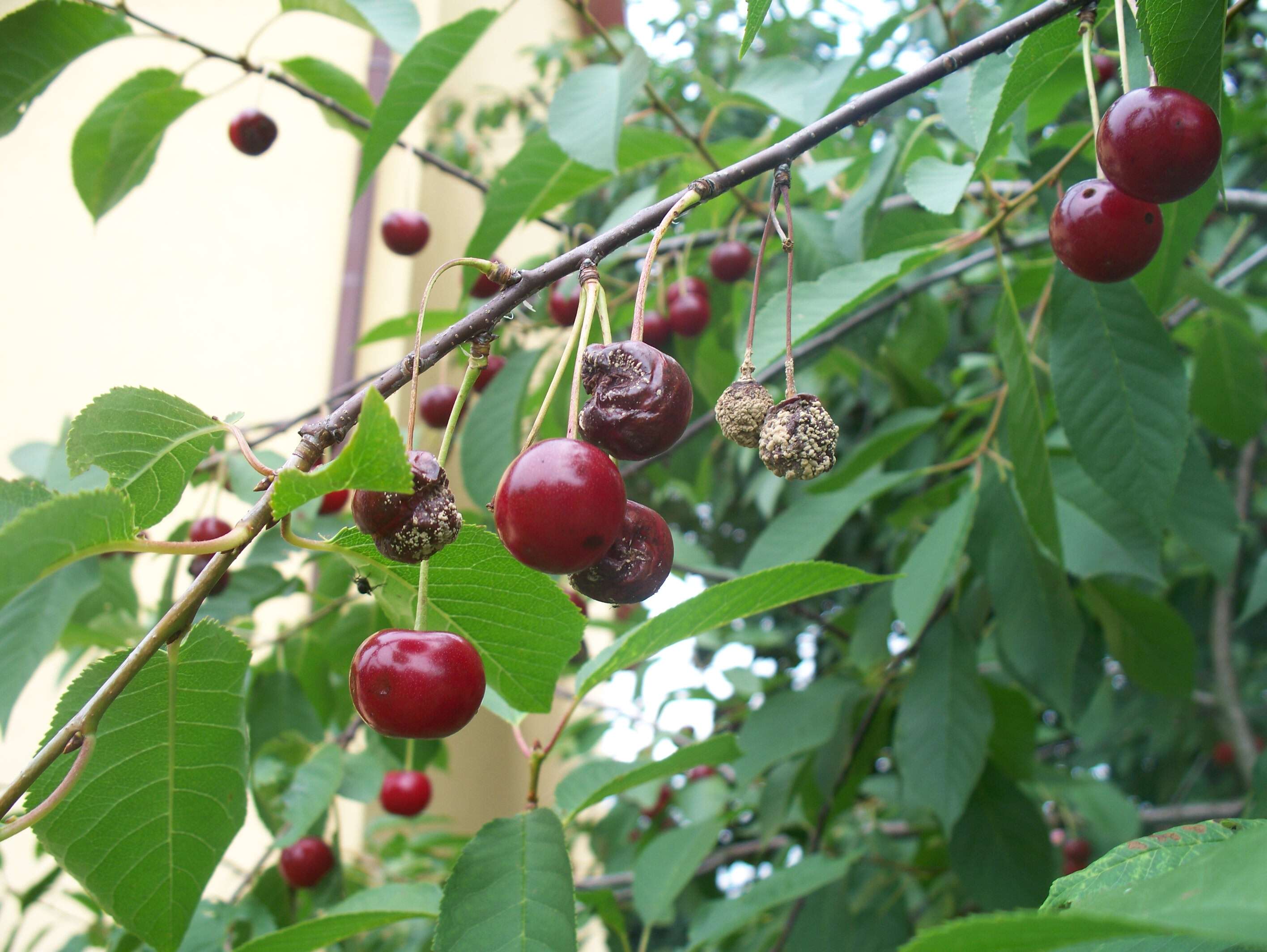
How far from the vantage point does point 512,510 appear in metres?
0.67

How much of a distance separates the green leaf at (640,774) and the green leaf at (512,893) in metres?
0.20

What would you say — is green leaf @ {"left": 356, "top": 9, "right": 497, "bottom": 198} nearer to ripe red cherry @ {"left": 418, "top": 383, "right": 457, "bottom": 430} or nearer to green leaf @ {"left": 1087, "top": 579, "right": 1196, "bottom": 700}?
ripe red cherry @ {"left": 418, "top": 383, "right": 457, "bottom": 430}

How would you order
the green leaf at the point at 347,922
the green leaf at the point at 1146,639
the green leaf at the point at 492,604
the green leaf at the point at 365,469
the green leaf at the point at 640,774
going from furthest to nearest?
the green leaf at the point at 1146,639
the green leaf at the point at 640,774
the green leaf at the point at 347,922
the green leaf at the point at 492,604
the green leaf at the point at 365,469

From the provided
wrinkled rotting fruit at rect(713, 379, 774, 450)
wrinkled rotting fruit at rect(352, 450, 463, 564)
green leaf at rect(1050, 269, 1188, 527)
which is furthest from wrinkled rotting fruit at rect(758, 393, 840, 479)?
green leaf at rect(1050, 269, 1188, 527)

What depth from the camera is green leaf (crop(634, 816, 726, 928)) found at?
1738mm

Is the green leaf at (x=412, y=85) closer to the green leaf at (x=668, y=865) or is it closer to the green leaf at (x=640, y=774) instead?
the green leaf at (x=640, y=774)

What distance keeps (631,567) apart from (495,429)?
1274mm

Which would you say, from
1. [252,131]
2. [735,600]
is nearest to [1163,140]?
[735,600]

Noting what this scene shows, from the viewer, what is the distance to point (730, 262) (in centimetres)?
194

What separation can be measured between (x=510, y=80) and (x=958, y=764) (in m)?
5.63

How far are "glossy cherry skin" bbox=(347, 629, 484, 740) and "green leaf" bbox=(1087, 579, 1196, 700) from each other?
1.59m

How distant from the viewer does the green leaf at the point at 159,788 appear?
0.83 meters

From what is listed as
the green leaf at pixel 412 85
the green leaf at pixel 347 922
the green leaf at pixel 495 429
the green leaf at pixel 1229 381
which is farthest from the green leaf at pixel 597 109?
the green leaf at pixel 1229 381

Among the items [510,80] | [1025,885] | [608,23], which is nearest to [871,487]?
[1025,885]
